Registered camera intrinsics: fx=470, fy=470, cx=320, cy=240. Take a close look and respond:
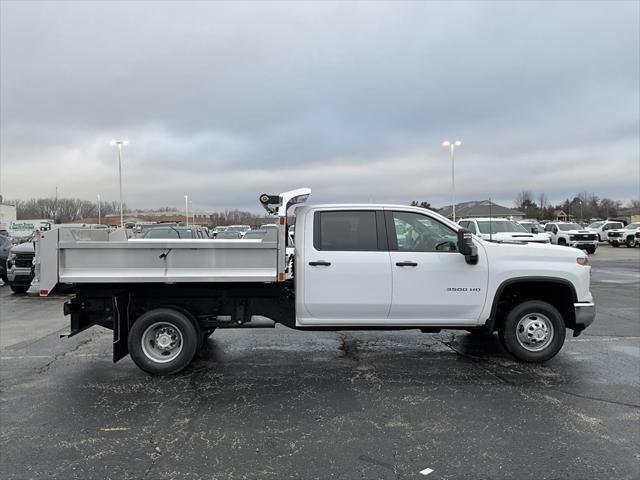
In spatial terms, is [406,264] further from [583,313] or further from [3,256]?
[3,256]

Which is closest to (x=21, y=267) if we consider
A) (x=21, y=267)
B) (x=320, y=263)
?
(x=21, y=267)

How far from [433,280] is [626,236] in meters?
35.2

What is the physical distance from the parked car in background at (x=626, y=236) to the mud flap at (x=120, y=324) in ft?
120

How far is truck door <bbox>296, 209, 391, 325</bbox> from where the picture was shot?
5539 millimetres

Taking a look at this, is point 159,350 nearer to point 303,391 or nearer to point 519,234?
point 303,391

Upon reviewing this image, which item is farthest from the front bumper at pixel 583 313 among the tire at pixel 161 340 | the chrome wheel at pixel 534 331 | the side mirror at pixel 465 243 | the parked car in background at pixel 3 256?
the parked car in background at pixel 3 256

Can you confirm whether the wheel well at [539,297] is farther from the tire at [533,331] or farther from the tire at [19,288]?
the tire at [19,288]

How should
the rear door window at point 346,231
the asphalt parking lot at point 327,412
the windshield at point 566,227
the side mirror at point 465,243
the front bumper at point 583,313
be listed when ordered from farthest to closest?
1. the windshield at point 566,227
2. the front bumper at point 583,313
3. the rear door window at point 346,231
4. the side mirror at point 465,243
5. the asphalt parking lot at point 327,412

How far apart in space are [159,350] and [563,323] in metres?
4.96

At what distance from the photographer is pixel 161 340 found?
562cm

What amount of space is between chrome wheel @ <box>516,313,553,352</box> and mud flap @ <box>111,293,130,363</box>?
4817mm

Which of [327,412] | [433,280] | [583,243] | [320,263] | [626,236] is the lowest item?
[327,412]

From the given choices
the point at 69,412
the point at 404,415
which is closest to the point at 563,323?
the point at 404,415

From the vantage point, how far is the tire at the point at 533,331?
5.82 meters
